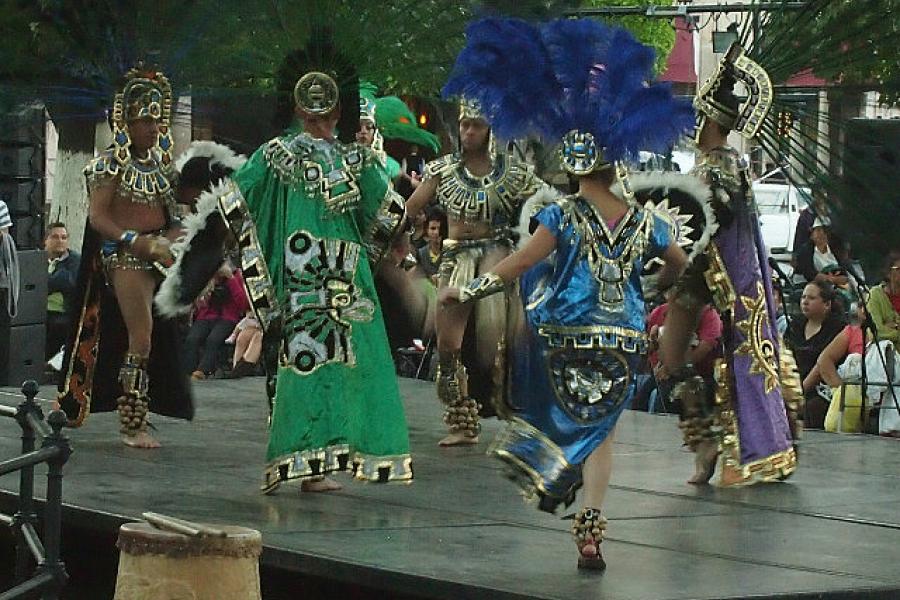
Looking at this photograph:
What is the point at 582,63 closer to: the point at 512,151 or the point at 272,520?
the point at 272,520

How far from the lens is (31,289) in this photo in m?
15.6

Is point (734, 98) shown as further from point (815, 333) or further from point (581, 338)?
point (815, 333)

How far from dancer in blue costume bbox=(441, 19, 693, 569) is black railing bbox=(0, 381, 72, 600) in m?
1.53

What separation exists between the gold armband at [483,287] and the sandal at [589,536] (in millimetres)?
844

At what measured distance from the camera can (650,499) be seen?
9469 millimetres

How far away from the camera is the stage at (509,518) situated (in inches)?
292

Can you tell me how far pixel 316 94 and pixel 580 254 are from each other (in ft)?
6.31

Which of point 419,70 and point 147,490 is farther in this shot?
point 419,70

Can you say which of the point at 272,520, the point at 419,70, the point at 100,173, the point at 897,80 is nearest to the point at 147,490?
the point at 272,520

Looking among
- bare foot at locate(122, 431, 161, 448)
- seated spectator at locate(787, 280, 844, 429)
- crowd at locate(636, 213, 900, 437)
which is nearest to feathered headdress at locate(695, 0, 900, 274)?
crowd at locate(636, 213, 900, 437)

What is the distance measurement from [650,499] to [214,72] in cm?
315

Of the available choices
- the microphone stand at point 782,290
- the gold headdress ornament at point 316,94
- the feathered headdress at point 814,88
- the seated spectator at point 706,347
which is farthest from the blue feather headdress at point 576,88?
the microphone stand at point 782,290

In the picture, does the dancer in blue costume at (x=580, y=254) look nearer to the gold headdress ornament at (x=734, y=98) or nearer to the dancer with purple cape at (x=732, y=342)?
the gold headdress ornament at (x=734, y=98)

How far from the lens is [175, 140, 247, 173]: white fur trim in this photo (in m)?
10.4
